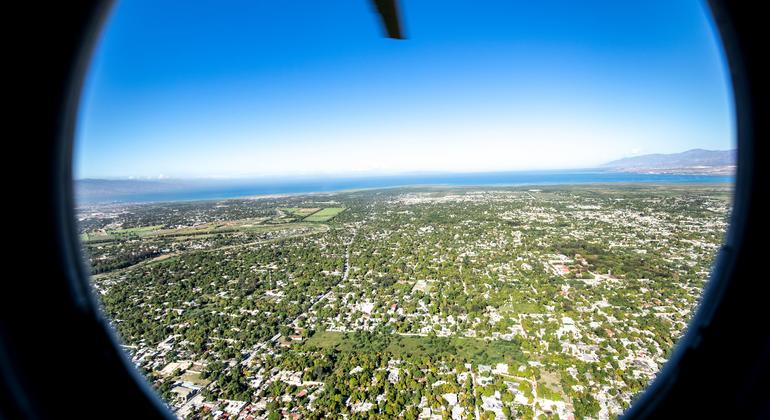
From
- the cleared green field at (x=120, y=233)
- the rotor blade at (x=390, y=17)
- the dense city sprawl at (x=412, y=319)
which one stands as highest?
the rotor blade at (x=390, y=17)

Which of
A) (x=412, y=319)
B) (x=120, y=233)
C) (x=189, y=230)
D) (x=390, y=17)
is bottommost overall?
(x=120, y=233)

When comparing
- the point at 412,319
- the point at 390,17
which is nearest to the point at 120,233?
the point at 412,319

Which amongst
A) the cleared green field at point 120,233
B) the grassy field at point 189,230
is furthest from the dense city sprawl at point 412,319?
the cleared green field at point 120,233

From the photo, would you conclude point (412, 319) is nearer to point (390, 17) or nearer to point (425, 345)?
point (425, 345)

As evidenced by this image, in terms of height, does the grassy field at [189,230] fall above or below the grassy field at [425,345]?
below

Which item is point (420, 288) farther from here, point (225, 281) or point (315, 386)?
point (225, 281)

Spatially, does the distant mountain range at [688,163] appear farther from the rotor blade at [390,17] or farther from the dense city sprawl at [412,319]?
the rotor blade at [390,17]

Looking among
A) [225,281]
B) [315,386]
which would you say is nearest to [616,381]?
[315,386]

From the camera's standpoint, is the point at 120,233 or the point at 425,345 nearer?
the point at 425,345
